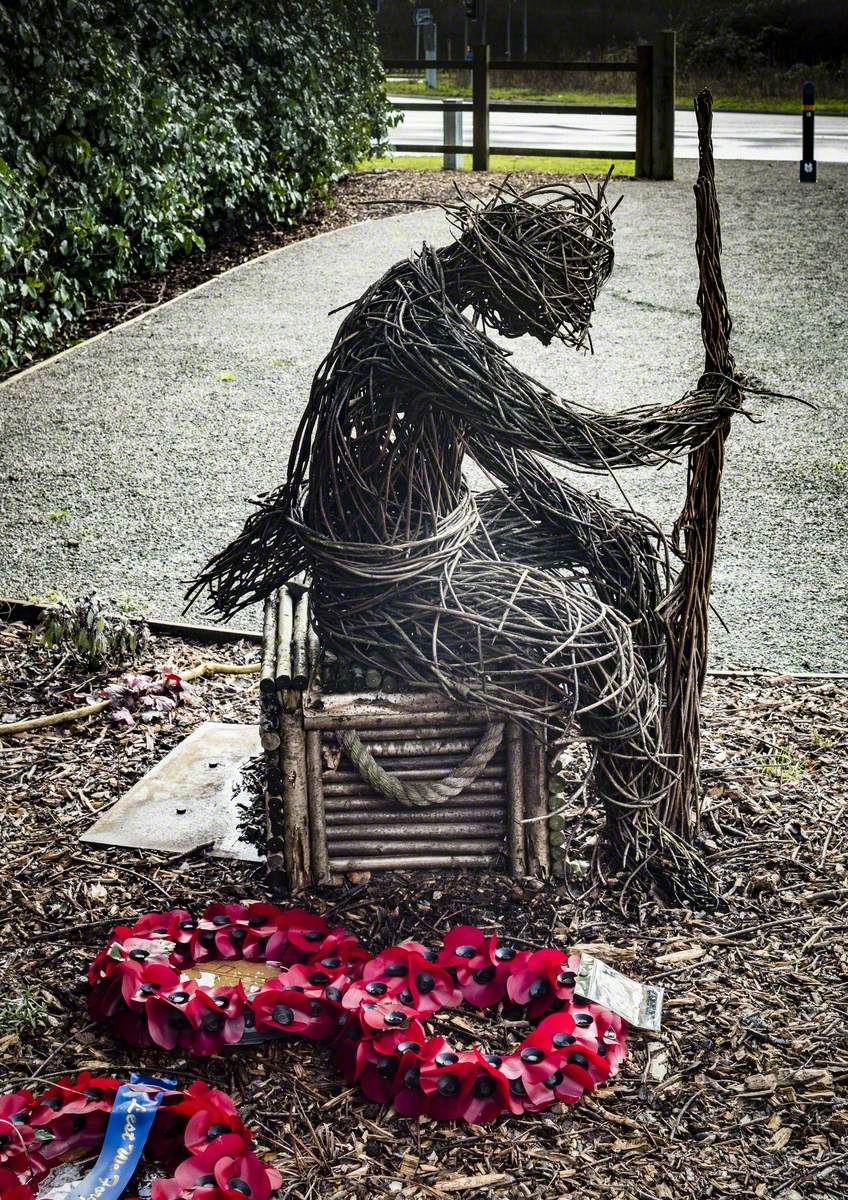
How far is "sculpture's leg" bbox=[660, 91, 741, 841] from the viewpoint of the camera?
312 cm

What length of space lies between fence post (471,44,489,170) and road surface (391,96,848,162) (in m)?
0.86

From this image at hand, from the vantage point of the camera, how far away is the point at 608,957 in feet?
10.2

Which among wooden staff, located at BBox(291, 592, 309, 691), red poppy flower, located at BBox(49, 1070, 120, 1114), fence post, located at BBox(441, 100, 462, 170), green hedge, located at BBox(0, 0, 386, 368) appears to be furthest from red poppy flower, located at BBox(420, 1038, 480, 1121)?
fence post, located at BBox(441, 100, 462, 170)

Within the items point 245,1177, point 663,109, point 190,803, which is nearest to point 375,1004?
point 245,1177

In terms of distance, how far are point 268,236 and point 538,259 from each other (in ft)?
31.4

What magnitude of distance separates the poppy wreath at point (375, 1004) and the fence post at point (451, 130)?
44.1 ft

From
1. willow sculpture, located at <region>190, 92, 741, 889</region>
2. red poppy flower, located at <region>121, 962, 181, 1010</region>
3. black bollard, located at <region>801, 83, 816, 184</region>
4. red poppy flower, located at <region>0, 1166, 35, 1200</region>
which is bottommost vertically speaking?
red poppy flower, located at <region>0, 1166, 35, 1200</region>

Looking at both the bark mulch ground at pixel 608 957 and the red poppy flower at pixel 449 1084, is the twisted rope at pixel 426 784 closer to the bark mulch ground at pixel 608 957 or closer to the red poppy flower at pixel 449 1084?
the bark mulch ground at pixel 608 957

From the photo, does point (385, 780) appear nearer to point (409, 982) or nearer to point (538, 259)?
point (409, 982)

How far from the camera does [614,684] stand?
10.0ft

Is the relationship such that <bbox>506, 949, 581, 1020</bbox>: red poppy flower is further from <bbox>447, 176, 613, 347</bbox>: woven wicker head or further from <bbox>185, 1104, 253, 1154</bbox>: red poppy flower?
<bbox>447, 176, 613, 347</bbox>: woven wicker head

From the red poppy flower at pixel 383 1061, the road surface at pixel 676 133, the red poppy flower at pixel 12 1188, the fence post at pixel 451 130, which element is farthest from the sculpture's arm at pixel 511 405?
the fence post at pixel 451 130

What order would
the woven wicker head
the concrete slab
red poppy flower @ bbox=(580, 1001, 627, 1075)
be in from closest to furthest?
red poppy flower @ bbox=(580, 1001, 627, 1075)
the woven wicker head
the concrete slab

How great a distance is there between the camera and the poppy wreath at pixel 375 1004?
262 cm
